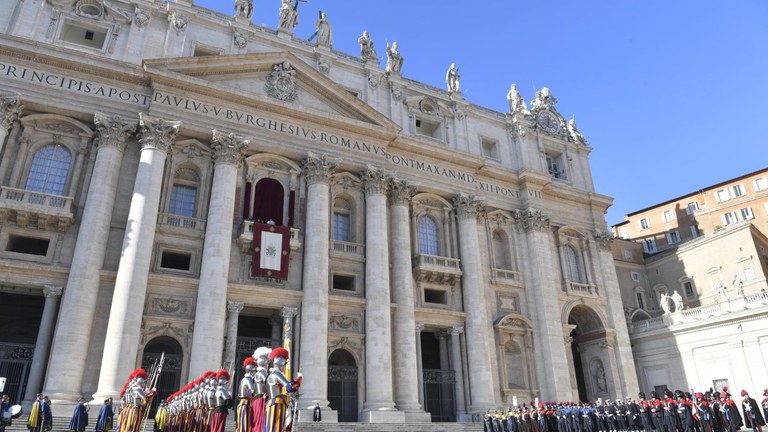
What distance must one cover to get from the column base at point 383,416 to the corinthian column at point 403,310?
782mm

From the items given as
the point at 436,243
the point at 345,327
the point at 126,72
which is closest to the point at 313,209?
the point at 345,327

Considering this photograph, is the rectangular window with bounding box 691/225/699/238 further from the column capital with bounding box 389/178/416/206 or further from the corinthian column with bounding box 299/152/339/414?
the corinthian column with bounding box 299/152/339/414

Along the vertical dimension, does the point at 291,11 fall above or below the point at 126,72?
above

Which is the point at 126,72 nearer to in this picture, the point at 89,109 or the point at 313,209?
the point at 89,109

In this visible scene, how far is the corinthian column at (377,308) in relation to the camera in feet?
71.1

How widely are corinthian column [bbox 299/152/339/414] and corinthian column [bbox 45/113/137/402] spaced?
7435 mm

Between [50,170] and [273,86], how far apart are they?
9.63 metres

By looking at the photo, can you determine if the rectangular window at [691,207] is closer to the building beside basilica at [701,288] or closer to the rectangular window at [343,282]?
the building beside basilica at [701,288]

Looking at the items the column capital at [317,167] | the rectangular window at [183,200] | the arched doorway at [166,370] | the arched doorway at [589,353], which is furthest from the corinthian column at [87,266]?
the arched doorway at [589,353]

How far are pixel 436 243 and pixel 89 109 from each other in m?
16.5

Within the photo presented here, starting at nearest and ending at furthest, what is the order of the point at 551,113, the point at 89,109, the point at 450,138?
the point at 89,109
the point at 450,138
the point at 551,113

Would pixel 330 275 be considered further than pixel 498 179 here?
No

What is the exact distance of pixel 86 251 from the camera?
19.2m

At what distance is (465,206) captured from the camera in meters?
28.2
